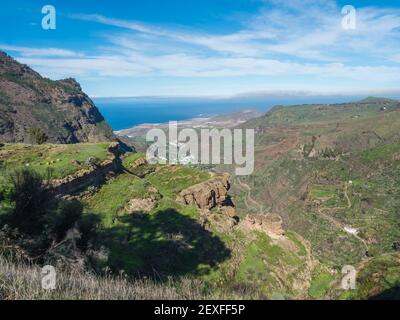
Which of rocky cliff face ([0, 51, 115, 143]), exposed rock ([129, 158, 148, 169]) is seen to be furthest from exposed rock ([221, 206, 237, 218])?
rocky cliff face ([0, 51, 115, 143])

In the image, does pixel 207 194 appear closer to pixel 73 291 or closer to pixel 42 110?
pixel 73 291

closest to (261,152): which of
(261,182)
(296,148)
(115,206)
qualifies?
(296,148)

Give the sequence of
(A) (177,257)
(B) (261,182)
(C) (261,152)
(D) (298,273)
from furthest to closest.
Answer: (C) (261,152)
(B) (261,182)
(D) (298,273)
(A) (177,257)

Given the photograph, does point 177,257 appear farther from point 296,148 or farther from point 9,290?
point 296,148

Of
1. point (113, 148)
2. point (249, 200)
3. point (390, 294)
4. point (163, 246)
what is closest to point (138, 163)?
point (113, 148)

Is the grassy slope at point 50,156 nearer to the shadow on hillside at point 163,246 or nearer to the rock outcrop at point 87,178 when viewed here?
the rock outcrop at point 87,178

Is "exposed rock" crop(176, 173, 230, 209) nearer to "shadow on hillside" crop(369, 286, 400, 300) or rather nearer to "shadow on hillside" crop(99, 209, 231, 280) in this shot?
"shadow on hillside" crop(99, 209, 231, 280)
